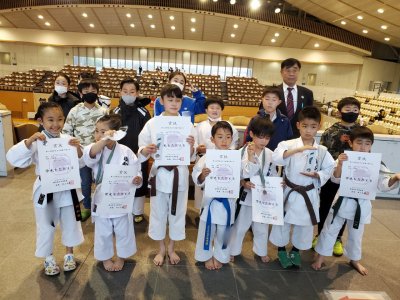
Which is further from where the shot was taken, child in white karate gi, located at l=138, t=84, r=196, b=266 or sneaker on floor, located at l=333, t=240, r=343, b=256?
sneaker on floor, located at l=333, t=240, r=343, b=256

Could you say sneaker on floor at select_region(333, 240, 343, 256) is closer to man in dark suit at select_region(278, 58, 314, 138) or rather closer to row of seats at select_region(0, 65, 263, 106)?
man in dark suit at select_region(278, 58, 314, 138)

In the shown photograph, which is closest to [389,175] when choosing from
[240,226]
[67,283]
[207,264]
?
[240,226]

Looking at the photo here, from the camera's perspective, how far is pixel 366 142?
89.4 inches

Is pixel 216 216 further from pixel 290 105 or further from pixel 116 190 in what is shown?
pixel 290 105

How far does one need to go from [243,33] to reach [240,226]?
52.3ft

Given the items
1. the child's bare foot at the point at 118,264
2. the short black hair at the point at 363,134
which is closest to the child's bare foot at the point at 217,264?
the child's bare foot at the point at 118,264

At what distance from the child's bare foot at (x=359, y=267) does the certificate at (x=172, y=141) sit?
1892 mm

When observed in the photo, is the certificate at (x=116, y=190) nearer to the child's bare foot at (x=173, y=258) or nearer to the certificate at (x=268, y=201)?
the child's bare foot at (x=173, y=258)

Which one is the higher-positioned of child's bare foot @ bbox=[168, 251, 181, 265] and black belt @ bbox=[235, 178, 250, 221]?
black belt @ bbox=[235, 178, 250, 221]

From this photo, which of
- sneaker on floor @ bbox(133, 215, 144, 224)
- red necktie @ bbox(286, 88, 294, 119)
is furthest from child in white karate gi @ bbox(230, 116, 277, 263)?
sneaker on floor @ bbox(133, 215, 144, 224)

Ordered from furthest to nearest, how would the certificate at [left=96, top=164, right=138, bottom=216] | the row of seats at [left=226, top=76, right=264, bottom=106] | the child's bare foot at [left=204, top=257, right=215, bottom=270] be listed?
the row of seats at [left=226, top=76, right=264, bottom=106] < the child's bare foot at [left=204, top=257, right=215, bottom=270] < the certificate at [left=96, top=164, right=138, bottom=216]

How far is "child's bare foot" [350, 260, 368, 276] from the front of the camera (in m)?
2.50

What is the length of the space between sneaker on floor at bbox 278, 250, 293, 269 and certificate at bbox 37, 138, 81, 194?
1.90 m

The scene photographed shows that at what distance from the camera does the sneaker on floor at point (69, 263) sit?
2.24m
